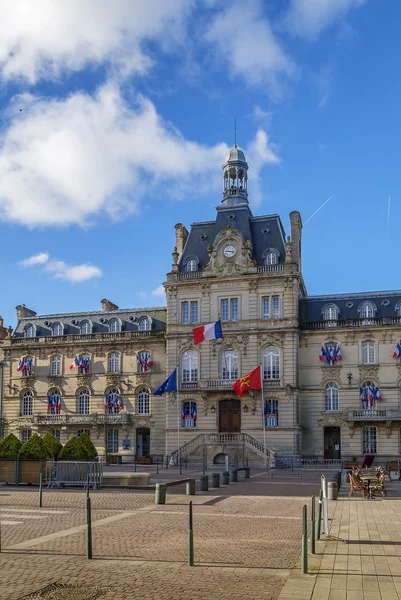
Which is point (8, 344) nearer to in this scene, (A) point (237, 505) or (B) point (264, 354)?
(B) point (264, 354)

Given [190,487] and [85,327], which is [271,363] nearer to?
[85,327]

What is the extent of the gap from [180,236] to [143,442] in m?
20.1

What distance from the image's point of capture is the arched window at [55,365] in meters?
68.3

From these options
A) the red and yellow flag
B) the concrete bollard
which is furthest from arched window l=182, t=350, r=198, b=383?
the concrete bollard

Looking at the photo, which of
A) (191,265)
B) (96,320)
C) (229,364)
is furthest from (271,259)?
(96,320)

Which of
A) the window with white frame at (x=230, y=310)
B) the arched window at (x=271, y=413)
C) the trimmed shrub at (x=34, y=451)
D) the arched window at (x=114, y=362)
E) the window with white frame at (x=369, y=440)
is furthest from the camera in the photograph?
the arched window at (x=114, y=362)

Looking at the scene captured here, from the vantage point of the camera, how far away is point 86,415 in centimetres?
6550

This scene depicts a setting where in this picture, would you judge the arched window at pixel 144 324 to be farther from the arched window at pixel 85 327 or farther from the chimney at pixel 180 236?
the chimney at pixel 180 236

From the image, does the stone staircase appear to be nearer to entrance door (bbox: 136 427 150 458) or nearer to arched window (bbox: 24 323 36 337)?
entrance door (bbox: 136 427 150 458)

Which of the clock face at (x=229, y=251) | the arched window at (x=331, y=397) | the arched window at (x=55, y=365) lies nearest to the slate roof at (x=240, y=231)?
the clock face at (x=229, y=251)

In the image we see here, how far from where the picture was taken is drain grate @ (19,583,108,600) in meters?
11.5

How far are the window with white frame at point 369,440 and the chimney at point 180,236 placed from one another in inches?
941

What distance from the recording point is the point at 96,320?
69.8 meters

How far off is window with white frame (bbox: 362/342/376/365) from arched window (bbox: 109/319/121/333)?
23.8 metres
